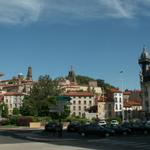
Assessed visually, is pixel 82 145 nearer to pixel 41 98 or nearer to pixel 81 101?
pixel 41 98

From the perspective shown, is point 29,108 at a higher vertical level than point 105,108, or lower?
lower

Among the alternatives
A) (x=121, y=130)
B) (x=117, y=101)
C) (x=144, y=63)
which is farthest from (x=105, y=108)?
(x=121, y=130)

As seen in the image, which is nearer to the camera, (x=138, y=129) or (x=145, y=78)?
(x=138, y=129)

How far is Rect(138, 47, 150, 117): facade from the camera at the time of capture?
5652 inches

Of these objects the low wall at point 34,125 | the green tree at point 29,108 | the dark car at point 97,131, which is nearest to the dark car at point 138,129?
the dark car at point 97,131

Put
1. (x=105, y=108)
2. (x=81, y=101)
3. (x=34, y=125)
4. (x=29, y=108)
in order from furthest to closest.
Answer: (x=81, y=101)
(x=105, y=108)
(x=29, y=108)
(x=34, y=125)

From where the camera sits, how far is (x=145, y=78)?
15125cm

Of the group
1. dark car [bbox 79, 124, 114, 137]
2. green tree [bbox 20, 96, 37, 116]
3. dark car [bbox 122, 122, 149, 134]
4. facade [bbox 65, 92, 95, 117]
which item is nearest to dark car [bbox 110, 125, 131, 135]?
dark car [bbox 122, 122, 149, 134]

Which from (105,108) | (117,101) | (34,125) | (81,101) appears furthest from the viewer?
(81,101)

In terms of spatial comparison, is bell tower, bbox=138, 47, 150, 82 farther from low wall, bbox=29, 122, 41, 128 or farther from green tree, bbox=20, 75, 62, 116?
low wall, bbox=29, 122, 41, 128

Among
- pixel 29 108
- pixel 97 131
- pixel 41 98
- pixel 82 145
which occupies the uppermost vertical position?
pixel 41 98

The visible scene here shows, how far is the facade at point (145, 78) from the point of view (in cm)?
14356

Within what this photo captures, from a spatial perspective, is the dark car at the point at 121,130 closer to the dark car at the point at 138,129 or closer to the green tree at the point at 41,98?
the dark car at the point at 138,129

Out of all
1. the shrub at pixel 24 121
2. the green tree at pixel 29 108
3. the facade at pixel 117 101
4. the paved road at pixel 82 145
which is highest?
the facade at pixel 117 101
